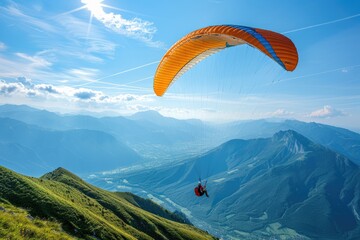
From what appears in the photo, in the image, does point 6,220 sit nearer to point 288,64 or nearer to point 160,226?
point 288,64

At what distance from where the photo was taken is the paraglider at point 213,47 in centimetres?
1933

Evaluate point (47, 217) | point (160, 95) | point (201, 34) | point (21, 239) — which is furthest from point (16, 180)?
point (201, 34)

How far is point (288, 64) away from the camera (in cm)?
1952

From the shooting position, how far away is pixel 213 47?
1014 inches

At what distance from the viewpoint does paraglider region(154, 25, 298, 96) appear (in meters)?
19.3

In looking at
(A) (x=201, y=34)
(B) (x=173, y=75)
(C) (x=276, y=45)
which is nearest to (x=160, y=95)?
(B) (x=173, y=75)

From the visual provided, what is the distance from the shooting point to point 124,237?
2877cm

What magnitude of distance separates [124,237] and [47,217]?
32.1 feet

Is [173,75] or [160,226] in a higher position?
[173,75]

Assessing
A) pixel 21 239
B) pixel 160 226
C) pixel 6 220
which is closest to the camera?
pixel 21 239

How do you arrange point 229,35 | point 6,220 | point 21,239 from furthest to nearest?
point 229,35 → point 6,220 → point 21,239

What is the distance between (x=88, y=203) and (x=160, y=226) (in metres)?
14.8

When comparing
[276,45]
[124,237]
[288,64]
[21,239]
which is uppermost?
[276,45]

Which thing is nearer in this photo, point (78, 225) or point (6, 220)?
point (6, 220)
